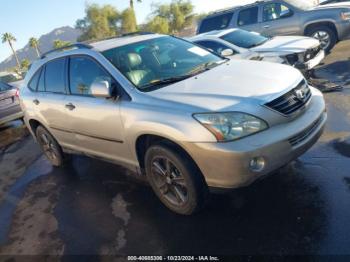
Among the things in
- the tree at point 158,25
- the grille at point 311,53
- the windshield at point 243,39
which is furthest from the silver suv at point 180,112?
the tree at point 158,25

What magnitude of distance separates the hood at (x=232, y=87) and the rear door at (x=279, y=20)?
766 centimetres

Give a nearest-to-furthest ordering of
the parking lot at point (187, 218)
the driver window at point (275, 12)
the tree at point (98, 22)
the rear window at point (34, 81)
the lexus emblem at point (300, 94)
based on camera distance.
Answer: the parking lot at point (187, 218) → the lexus emblem at point (300, 94) → the rear window at point (34, 81) → the driver window at point (275, 12) → the tree at point (98, 22)

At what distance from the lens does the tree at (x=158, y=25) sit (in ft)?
189

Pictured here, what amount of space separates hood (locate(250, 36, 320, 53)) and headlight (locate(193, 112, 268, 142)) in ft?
17.8

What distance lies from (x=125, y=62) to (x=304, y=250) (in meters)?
2.68

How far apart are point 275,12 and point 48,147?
8.46 metres

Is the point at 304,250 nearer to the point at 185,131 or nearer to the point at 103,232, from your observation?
→ the point at 185,131

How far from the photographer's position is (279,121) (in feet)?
11.2

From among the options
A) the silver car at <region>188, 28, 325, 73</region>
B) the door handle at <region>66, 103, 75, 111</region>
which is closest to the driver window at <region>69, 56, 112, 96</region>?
the door handle at <region>66, 103, 75, 111</region>

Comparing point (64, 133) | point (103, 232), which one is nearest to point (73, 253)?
point (103, 232)

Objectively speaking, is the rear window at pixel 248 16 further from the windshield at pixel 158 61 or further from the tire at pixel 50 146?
the tire at pixel 50 146

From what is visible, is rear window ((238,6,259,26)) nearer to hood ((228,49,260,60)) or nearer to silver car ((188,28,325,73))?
silver car ((188,28,325,73))

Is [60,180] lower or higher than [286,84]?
lower

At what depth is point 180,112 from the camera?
134 inches
